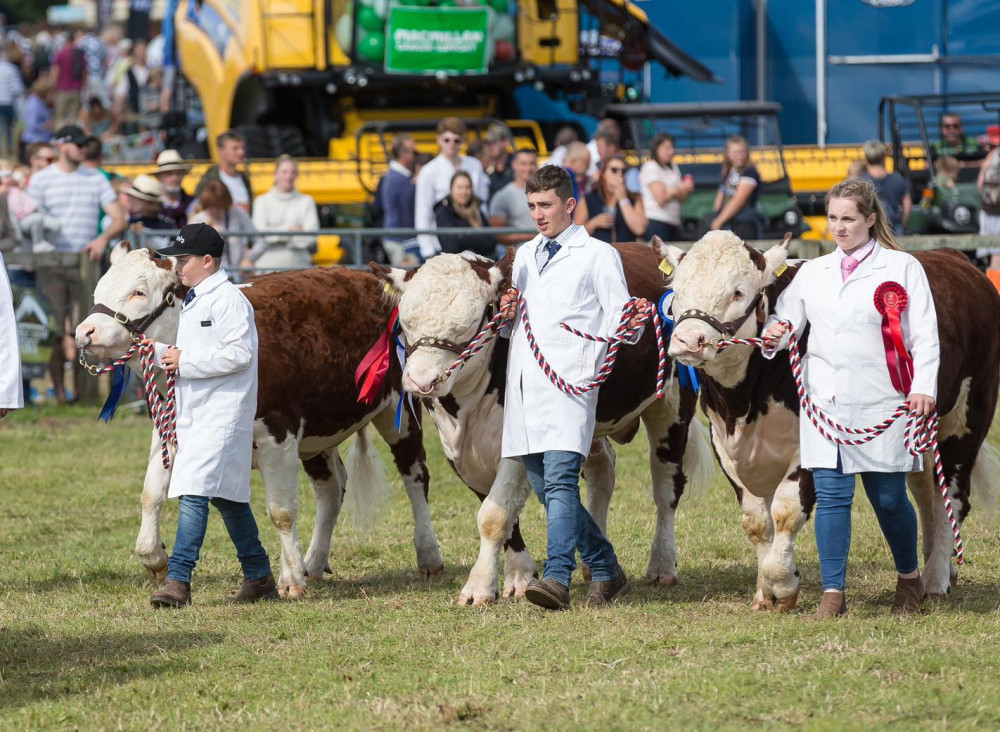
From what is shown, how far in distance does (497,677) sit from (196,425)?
2.11m

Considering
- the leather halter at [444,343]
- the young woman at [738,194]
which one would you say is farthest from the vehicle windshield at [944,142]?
the leather halter at [444,343]

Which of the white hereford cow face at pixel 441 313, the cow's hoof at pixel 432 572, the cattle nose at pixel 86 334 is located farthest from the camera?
the cow's hoof at pixel 432 572

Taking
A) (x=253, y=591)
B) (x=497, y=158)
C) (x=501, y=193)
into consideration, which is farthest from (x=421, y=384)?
(x=497, y=158)

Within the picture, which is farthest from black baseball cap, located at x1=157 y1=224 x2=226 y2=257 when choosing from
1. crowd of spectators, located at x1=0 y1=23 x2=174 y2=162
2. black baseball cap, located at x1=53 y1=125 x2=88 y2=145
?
crowd of spectators, located at x1=0 y1=23 x2=174 y2=162

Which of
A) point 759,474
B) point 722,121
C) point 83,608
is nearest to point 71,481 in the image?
point 83,608

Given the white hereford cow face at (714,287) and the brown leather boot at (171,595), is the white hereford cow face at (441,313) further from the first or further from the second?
the brown leather boot at (171,595)

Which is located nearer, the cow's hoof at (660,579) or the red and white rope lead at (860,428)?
the red and white rope lead at (860,428)

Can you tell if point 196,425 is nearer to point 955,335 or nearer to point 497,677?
point 497,677

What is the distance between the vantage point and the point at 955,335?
24.5 ft

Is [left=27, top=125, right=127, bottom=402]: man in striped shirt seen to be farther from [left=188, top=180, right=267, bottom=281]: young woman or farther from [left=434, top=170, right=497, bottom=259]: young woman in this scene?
[left=434, top=170, right=497, bottom=259]: young woman

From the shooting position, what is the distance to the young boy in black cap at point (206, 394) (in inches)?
287

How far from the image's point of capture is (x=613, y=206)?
13.7m

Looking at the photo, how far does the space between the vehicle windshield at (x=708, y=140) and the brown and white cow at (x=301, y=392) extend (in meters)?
8.36

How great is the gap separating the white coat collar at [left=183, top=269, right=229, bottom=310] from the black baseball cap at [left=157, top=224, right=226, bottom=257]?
10cm
